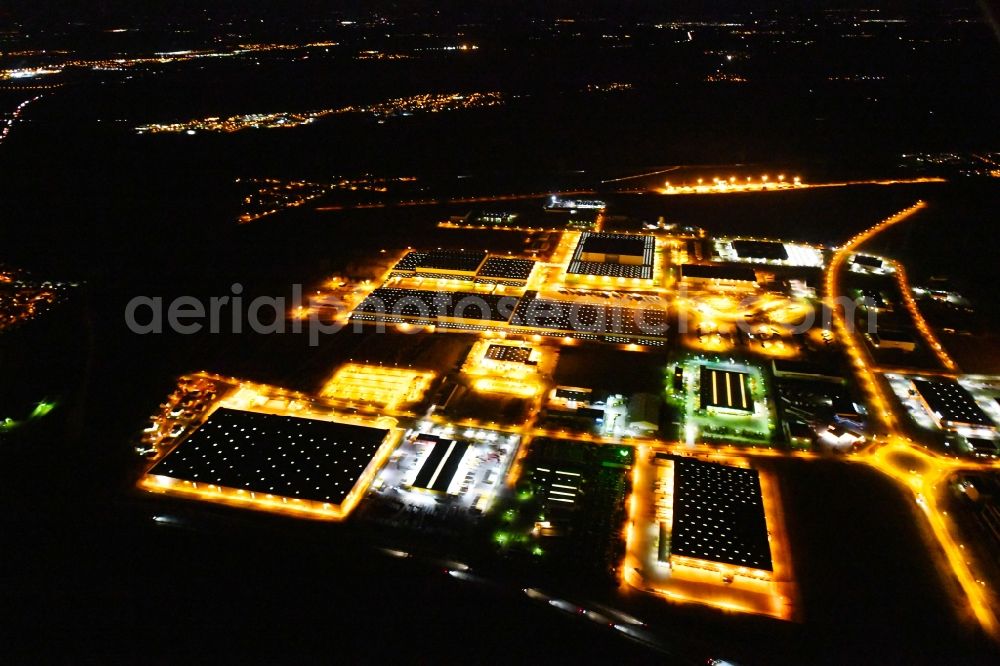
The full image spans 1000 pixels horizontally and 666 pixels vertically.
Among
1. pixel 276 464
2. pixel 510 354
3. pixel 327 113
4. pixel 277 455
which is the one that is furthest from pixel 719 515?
pixel 327 113

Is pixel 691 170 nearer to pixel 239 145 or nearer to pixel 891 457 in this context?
pixel 891 457

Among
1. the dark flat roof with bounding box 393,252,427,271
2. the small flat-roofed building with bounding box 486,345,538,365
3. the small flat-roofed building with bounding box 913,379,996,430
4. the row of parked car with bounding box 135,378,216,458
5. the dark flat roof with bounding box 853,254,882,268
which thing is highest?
the dark flat roof with bounding box 853,254,882,268

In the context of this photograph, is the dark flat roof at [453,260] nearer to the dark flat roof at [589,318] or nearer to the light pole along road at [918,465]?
the dark flat roof at [589,318]

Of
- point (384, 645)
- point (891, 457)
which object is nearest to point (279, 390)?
point (384, 645)

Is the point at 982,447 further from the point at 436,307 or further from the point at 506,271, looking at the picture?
the point at 436,307

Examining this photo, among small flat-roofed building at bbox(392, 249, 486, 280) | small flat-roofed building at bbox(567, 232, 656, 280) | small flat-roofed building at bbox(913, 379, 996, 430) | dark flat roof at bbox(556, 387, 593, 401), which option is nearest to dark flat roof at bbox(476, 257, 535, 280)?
small flat-roofed building at bbox(392, 249, 486, 280)

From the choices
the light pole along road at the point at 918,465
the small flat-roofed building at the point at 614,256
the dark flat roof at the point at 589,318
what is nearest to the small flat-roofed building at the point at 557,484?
the dark flat roof at the point at 589,318

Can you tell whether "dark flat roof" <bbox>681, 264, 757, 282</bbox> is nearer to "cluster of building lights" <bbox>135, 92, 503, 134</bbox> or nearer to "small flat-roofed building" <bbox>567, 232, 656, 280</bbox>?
"small flat-roofed building" <bbox>567, 232, 656, 280</bbox>
